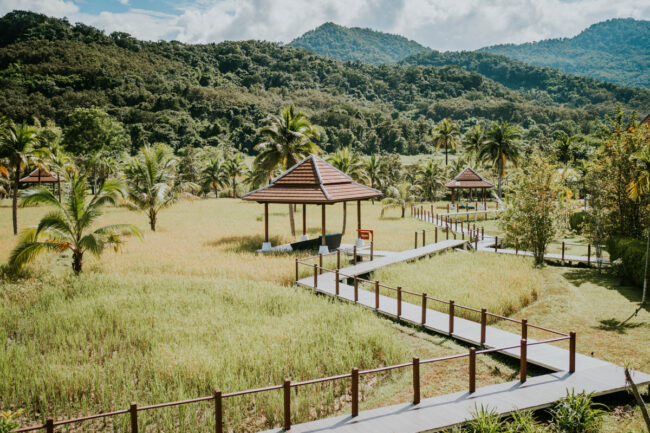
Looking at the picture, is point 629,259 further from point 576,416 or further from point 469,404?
point 469,404

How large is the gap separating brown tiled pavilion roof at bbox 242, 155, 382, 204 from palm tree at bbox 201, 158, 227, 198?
123 feet

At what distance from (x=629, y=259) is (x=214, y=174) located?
165 feet

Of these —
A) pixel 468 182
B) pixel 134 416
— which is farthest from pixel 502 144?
pixel 134 416

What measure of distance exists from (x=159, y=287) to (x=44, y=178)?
41555 mm

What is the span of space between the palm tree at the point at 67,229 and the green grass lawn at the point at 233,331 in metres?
0.98

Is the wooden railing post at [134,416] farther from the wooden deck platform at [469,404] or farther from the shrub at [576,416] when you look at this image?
the shrub at [576,416]

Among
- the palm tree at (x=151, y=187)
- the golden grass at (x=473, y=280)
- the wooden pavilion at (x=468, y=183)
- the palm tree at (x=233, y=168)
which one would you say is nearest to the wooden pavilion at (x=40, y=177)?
the palm tree at (x=233, y=168)

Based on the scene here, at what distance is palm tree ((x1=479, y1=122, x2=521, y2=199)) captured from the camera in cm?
4375

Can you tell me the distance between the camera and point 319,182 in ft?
68.5

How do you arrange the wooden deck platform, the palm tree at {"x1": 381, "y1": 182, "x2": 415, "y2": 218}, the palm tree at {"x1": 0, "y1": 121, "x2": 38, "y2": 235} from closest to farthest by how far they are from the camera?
the wooden deck platform → the palm tree at {"x1": 0, "y1": 121, "x2": 38, "y2": 235} → the palm tree at {"x1": 381, "y1": 182, "x2": 415, "y2": 218}

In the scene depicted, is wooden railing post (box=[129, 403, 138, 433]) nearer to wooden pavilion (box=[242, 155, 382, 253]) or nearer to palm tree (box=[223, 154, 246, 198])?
wooden pavilion (box=[242, 155, 382, 253])

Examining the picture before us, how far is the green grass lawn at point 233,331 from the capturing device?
769 centimetres

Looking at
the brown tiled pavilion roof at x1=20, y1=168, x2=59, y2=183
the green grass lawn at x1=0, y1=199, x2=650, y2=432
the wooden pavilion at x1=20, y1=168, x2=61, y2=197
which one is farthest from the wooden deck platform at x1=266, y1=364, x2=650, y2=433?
the brown tiled pavilion roof at x1=20, y1=168, x2=59, y2=183

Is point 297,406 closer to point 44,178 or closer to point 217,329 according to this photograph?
point 217,329
